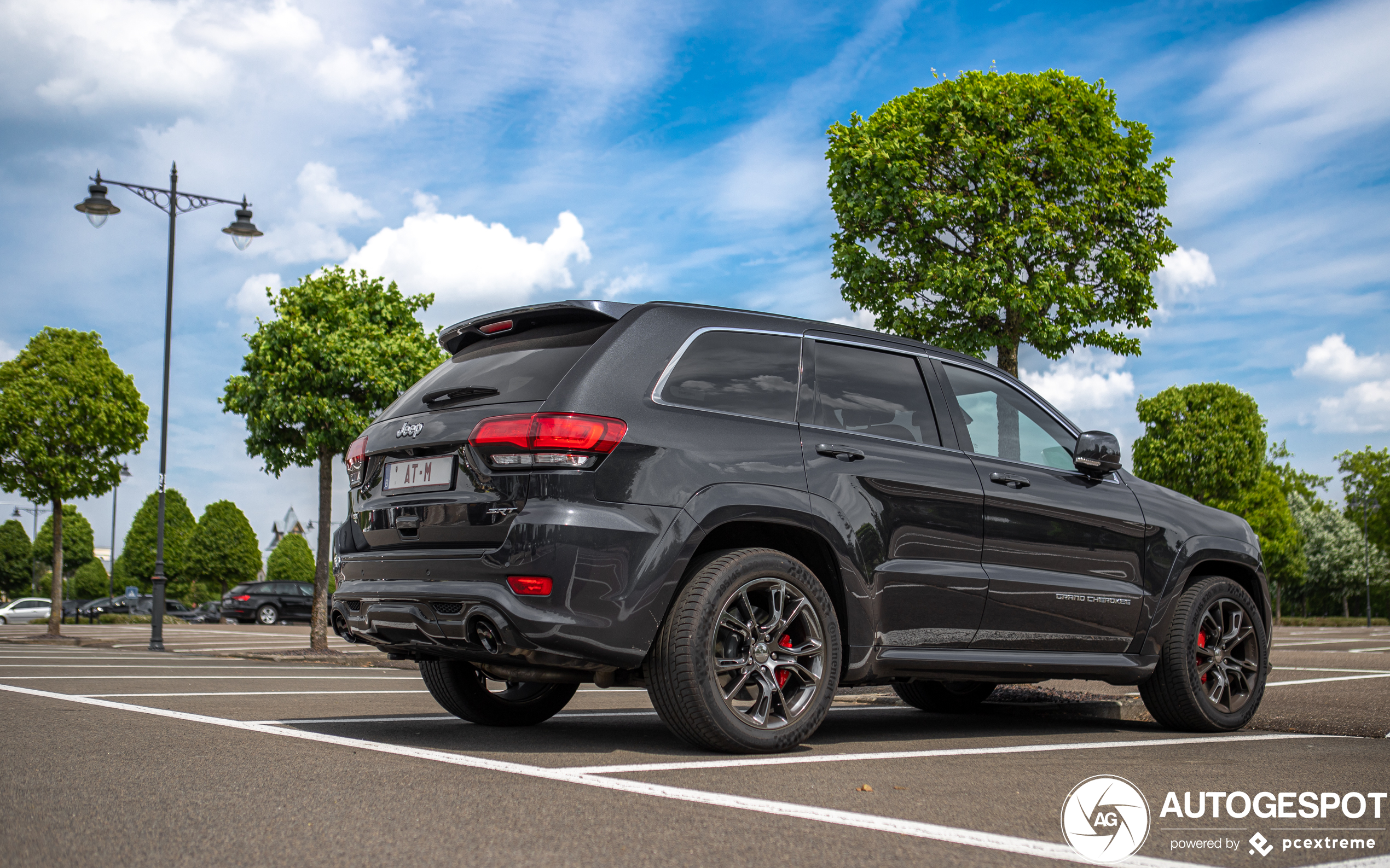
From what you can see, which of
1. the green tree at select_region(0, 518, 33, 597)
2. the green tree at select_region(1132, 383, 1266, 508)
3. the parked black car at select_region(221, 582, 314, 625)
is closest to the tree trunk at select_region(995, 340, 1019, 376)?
the parked black car at select_region(221, 582, 314, 625)

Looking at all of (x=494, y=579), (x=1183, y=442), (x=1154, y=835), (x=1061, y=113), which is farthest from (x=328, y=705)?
(x=1183, y=442)

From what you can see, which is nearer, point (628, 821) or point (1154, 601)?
point (628, 821)

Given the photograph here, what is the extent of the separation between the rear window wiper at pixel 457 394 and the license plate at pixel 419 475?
28 cm

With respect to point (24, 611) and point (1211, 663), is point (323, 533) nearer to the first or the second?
point (1211, 663)

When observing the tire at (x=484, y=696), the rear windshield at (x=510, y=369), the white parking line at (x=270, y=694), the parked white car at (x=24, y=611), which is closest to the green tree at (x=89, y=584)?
the parked white car at (x=24, y=611)

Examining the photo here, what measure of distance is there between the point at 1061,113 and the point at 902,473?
38.9 ft

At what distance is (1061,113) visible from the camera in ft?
51.1

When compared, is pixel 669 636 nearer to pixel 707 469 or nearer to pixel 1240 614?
pixel 707 469

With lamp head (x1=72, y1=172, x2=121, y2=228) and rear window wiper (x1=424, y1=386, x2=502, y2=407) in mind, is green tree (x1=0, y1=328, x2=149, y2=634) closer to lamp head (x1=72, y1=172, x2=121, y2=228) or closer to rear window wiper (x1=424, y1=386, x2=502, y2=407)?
lamp head (x1=72, y1=172, x2=121, y2=228)

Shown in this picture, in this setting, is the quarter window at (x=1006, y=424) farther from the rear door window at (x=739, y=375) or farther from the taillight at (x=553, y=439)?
the taillight at (x=553, y=439)

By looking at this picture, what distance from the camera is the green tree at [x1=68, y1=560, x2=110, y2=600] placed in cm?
7369

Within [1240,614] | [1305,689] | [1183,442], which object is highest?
[1183,442]

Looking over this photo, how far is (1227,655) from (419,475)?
454 cm

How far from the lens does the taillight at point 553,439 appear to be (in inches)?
175
